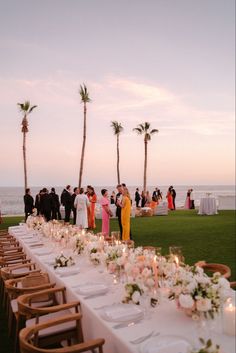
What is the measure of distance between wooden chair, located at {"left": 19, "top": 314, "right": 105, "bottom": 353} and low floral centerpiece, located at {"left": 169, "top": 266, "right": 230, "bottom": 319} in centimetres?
74

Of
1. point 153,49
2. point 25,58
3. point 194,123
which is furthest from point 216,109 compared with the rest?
point 25,58

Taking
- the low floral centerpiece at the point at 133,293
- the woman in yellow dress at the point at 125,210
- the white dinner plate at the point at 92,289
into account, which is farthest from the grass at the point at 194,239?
the low floral centerpiece at the point at 133,293

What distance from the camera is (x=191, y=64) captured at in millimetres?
16109

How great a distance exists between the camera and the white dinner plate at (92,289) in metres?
3.75

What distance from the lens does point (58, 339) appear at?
3.68 meters

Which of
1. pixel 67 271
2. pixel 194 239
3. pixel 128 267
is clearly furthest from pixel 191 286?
pixel 194 239

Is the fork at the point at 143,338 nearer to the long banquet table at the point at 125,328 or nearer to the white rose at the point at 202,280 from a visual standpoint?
the long banquet table at the point at 125,328

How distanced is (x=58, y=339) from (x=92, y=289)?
59 cm

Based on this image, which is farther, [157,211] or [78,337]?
[157,211]

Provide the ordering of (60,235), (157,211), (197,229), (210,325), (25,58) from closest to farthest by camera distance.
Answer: (210,325) < (60,235) < (197,229) < (25,58) < (157,211)

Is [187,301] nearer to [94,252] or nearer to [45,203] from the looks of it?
[94,252]

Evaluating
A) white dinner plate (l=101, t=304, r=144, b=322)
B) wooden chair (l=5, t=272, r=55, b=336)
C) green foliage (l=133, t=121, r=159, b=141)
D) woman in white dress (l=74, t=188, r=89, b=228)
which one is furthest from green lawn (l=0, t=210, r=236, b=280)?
green foliage (l=133, t=121, r=159, b=141)

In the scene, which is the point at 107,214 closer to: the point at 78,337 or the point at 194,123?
the point at 78,337

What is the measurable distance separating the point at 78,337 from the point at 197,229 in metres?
11.4
